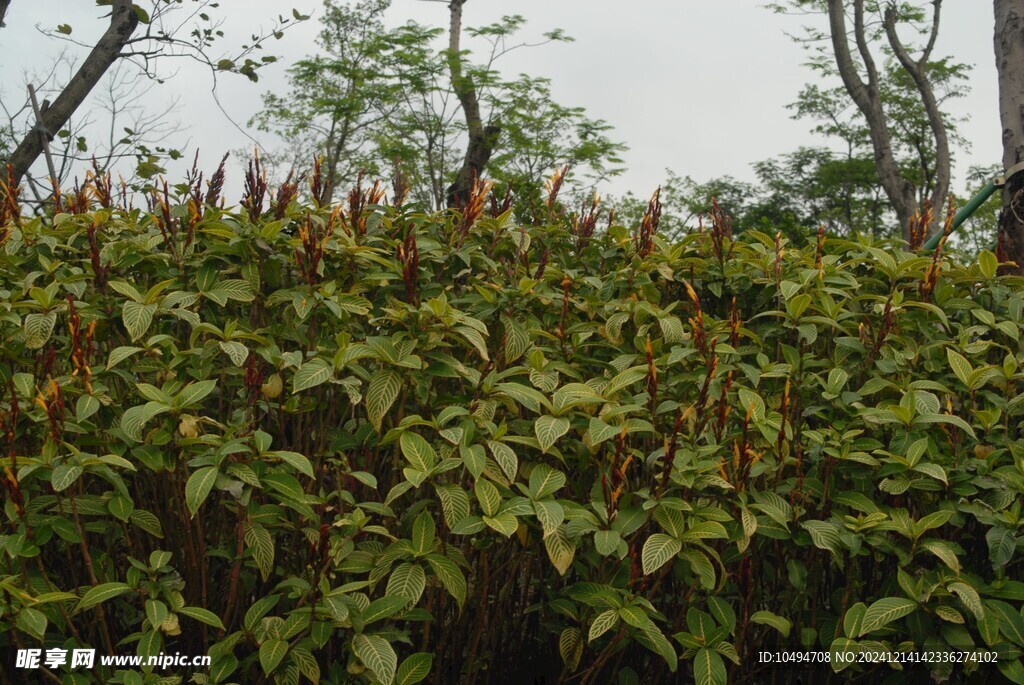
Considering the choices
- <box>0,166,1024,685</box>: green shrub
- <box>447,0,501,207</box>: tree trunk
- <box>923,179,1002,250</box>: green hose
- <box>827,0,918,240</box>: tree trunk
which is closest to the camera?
<box>0,166,1024,685</box>: green shrub

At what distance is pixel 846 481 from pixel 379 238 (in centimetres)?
151

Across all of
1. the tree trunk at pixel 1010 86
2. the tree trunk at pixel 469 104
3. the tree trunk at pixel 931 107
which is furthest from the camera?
the tree trunk at pixel 931 107

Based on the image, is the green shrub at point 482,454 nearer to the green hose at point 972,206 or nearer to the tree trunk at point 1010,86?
the green hose at point 972,206

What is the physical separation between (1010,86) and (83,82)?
5.60 meters

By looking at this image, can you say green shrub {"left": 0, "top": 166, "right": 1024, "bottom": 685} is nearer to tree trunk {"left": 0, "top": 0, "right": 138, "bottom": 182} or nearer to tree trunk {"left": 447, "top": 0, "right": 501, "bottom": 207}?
tree trunk {"left": 0, "top": 0, "right": 138, "bottom": 182}

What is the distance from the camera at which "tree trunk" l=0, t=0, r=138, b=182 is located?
Answer: 21.0 ft

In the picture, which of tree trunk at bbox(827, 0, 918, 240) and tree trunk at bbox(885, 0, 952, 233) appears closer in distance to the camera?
tree trunk at bbox(827, 0, 918, 240)

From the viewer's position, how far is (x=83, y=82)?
21.5ft

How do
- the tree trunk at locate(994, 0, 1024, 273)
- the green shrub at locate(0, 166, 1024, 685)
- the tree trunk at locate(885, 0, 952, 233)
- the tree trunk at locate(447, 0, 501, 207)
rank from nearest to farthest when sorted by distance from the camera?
the green shrub at locate(0, 166, 1024, 685) → the tree trunk at locate(994, 0, 1024, 273) → the tree trunk at locate(447, 0, 501, 207) → the tree trunk at locate(885, 0, 952, 233)

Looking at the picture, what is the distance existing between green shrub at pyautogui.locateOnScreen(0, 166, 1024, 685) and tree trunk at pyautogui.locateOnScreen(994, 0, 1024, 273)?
1.04 m

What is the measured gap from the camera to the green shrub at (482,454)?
226 cm

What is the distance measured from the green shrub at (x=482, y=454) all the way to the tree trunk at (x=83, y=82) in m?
3.94

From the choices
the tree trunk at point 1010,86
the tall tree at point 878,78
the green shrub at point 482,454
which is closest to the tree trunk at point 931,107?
the tall tree at point 878,78

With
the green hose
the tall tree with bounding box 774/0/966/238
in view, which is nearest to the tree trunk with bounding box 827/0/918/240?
the tall tree with bounding box 774/0/966/238
